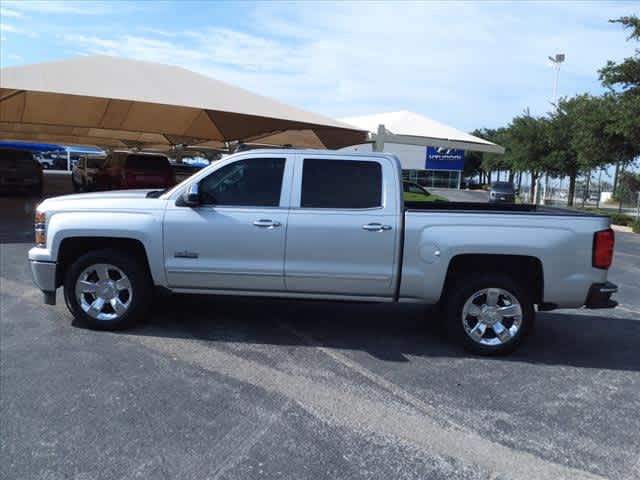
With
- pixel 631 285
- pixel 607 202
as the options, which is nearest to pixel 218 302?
pixel 631 285

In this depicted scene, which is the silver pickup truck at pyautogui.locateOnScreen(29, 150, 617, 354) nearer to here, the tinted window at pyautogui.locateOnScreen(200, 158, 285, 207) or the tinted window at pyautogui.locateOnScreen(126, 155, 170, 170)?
the tinted window at pyautogui.locateOnScreen(200, 158, 285, 207)

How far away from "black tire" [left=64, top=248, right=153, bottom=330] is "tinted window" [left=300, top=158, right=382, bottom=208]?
182 cm

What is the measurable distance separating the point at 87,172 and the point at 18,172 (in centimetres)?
389

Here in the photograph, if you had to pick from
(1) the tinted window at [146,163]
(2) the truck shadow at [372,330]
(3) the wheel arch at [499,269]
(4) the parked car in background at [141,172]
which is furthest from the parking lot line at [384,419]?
(1) the tinted window at [146,163]

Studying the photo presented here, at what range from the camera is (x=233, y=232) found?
5.57 metres

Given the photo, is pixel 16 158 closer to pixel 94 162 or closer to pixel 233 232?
pixel 94 162

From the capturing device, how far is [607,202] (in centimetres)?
4841

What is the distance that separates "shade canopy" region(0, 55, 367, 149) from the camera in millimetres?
13742

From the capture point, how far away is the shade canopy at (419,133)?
59.6ft

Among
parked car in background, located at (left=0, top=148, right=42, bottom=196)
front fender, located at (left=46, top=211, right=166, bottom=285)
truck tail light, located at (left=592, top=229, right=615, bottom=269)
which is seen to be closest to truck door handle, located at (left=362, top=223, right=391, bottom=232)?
truck tail light, located at (left=592, top=229, right=615, bottom=269)

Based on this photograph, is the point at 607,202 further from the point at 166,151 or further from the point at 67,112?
the point at 67,112

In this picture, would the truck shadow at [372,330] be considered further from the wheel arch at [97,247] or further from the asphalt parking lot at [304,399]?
the wheel arch at [97,247]

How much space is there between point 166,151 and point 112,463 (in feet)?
142

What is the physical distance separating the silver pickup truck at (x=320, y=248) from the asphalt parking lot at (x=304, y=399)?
49 centimetres
